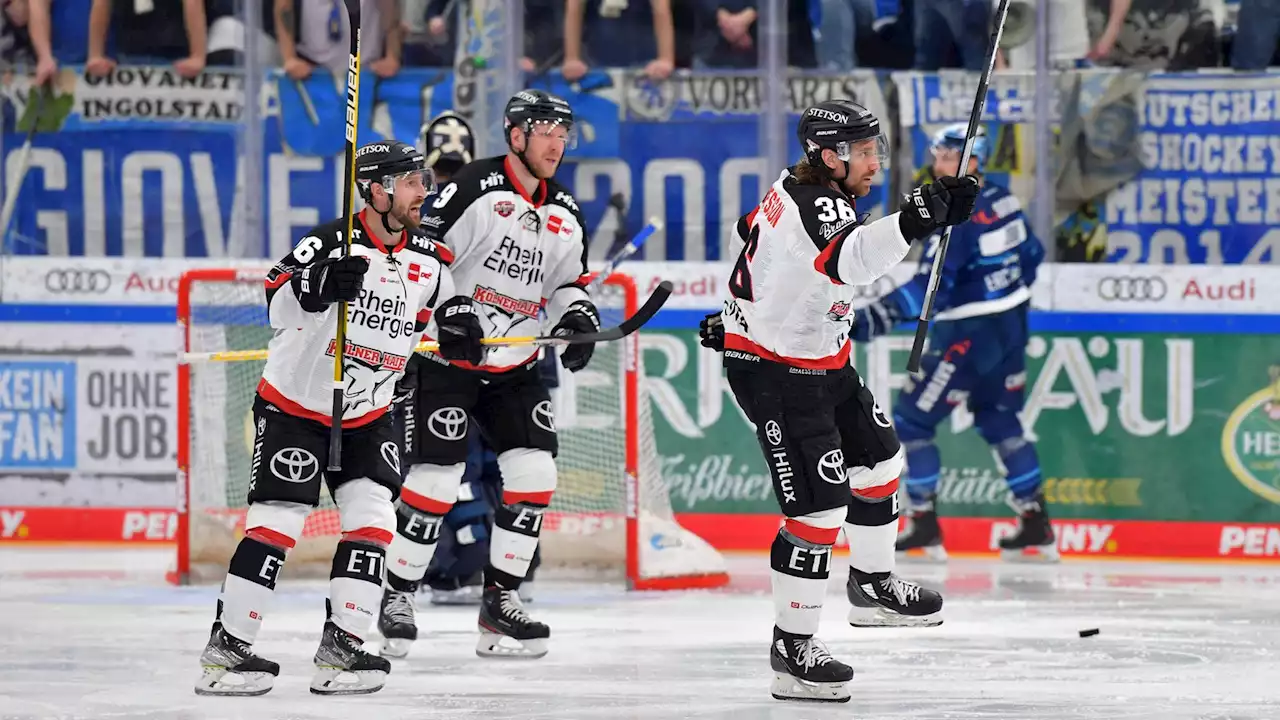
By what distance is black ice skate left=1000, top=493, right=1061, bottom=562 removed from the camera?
26.9ft

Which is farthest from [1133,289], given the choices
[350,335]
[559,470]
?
[350,335]

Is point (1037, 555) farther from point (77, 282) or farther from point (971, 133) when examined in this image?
point (77, 282)

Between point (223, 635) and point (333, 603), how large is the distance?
281mm

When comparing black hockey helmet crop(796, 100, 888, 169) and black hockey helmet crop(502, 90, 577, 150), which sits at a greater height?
black hockey helmet crop(502, 90, 577, 150)

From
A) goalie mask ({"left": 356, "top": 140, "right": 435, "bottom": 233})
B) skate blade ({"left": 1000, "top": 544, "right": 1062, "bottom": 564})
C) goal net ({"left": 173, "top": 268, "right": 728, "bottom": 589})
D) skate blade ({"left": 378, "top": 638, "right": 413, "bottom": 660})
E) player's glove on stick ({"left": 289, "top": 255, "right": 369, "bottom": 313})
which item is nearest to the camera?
player's glove on stick ({"left": 289, "top": 255, "right": 369, "bottom": 313})

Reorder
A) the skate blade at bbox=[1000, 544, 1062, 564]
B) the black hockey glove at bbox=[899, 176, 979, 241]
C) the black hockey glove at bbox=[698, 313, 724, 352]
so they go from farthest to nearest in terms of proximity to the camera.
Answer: the skate blade at bbox=[1000, 544, 1062, 564], the black hockey glove at bbox=[698, 313, 724, 352], the black hockey glove at bbox=[899, 176, 979, 241]

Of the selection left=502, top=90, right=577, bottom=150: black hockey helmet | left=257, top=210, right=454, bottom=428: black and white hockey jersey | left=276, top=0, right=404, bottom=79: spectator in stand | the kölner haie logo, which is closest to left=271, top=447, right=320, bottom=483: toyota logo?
left=257, top=210, right=454, bottom=428: black and white hockey jersey

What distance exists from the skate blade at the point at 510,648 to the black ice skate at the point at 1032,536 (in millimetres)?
2908

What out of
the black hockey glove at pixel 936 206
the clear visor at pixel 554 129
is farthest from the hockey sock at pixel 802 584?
the clear visor at pixel 554 129

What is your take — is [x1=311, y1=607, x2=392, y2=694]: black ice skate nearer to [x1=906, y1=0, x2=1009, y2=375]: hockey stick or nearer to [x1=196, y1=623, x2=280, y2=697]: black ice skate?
[x1=196, y1=623, x2=280, y2=697]: black ice skate

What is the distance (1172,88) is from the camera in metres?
8.65

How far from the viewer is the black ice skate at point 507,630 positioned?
19.3 feet

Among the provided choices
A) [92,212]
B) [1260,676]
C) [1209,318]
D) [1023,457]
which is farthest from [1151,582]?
[92,212]

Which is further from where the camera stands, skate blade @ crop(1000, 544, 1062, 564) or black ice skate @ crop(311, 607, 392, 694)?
skate blade @ crop(1000, 544, 1062, 564)
